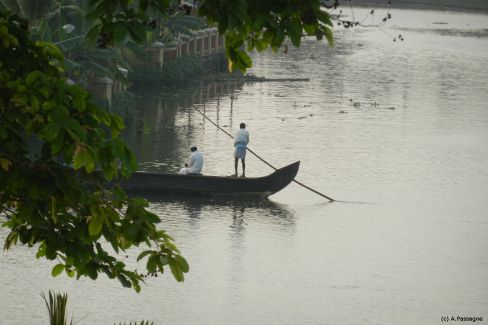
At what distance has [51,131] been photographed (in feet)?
19.6

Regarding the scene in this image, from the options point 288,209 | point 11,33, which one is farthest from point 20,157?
point 288,209

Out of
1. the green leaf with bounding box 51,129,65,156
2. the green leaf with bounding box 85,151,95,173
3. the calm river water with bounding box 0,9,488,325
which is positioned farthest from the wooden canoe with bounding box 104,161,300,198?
the green leaf with bounding box 85,151,95,173

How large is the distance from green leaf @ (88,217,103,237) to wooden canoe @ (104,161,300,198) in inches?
526

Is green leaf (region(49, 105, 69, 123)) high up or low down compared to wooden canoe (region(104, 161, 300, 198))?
up

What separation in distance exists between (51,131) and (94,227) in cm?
90

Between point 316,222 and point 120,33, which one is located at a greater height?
point 120,33

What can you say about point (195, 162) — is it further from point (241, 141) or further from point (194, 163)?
point (241, 141)

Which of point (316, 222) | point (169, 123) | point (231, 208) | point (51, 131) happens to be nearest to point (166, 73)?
point (169, 123)

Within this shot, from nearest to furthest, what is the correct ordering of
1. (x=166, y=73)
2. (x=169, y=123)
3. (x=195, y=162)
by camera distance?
(x=195, y=162)
(x=169, y=123)
(x=166, y=73)

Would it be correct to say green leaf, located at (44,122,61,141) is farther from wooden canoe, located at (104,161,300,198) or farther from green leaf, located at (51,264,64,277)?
wooden canoe, located at (104,161,300,198)

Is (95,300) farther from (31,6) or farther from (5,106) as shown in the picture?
(31,6)

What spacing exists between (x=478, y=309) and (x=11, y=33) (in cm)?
1037

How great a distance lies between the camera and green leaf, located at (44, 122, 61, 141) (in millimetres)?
5938

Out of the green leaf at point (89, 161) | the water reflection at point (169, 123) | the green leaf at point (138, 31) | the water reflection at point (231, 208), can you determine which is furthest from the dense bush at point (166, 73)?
the green leaf at point (89, 161)
